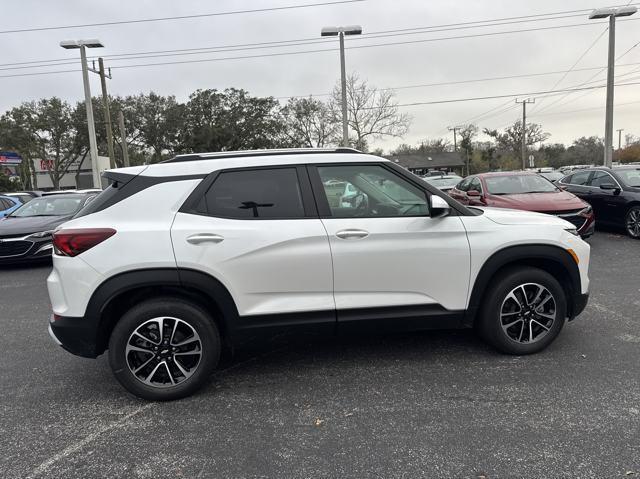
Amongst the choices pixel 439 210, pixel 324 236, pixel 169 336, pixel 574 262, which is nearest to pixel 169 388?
pixel 169 336

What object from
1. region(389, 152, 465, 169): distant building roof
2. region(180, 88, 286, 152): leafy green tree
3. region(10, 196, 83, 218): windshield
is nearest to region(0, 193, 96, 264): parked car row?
region(10, 196, 83, 218): windshield

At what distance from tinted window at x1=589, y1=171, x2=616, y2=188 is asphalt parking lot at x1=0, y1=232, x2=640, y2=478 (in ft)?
23.2

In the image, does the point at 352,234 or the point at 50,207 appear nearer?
the point at 352,234

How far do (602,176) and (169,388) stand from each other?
10764 mm

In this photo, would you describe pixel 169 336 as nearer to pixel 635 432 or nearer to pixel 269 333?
pixel 269 333

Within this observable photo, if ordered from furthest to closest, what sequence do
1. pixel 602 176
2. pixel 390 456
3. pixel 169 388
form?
1. pixel 602 176
2. pixel 169 388
3. pixel 390 456

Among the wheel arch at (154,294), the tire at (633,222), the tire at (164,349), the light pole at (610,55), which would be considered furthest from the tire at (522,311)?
the light pole at (610,55)

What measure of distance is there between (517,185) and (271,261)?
772cm

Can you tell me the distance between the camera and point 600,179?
1048 centimetres

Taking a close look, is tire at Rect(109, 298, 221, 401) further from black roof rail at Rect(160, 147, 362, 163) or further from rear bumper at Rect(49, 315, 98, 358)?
black roof rail at Rect(160, 147, 362, 163)

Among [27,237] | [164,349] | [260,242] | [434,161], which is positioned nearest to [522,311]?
[260,242]

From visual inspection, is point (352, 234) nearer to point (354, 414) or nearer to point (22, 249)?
point (354, 414)

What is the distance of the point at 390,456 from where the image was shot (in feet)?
8.64

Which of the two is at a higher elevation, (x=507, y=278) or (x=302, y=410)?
(x=507, y=278)
